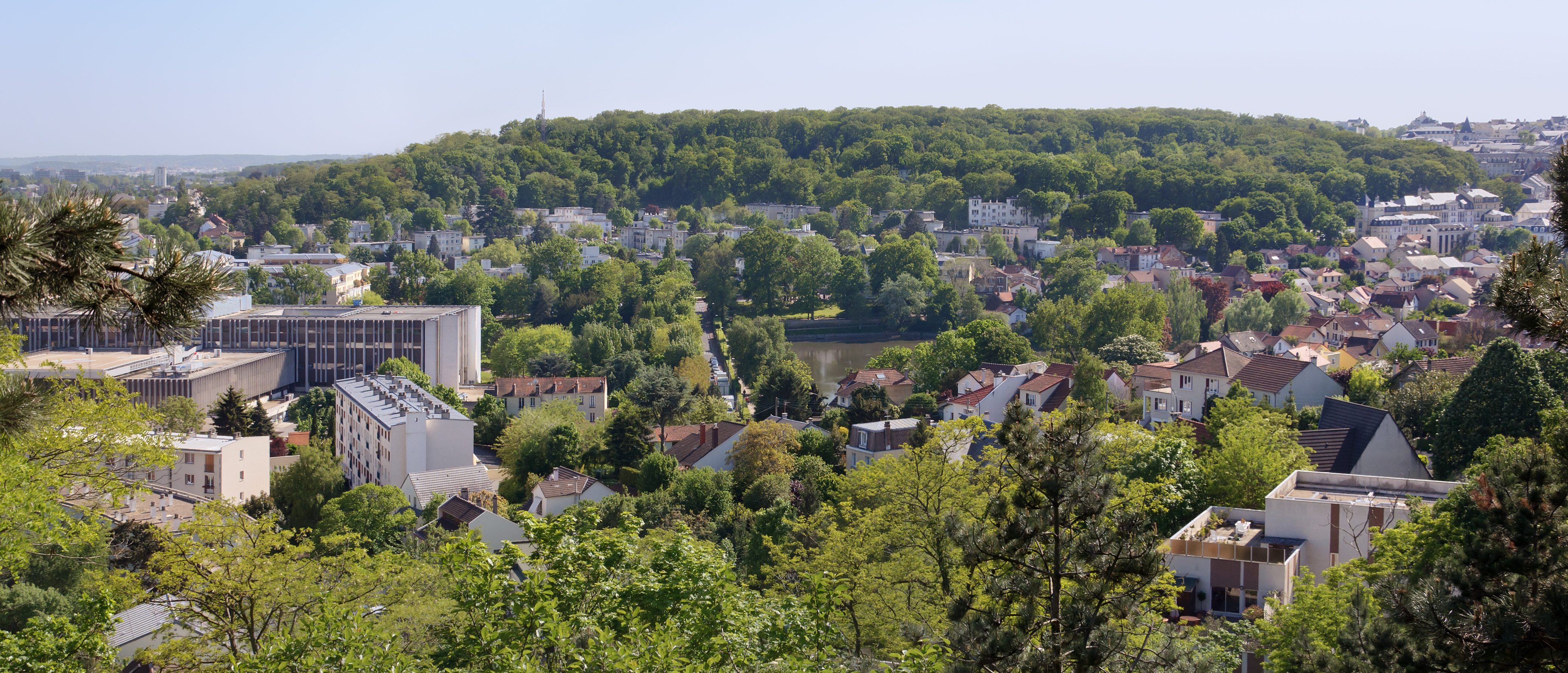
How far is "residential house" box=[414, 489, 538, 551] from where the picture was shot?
40.1 feet

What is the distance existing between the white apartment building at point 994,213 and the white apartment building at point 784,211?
780 cm

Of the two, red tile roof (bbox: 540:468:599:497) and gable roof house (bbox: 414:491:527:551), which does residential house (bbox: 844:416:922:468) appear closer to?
red tile roof (bbox: 540:468:599:497)

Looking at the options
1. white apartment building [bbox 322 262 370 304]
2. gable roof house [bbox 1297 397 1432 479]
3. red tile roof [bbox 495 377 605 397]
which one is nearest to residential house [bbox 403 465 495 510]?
red tile roof [bbox 495 377 605 397]

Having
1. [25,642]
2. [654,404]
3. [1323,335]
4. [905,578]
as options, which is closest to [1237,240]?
[1323,335]

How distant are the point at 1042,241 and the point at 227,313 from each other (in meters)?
29.5

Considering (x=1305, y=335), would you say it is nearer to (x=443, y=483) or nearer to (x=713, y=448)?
(x=713, y=448)

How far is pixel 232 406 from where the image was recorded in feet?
63.7

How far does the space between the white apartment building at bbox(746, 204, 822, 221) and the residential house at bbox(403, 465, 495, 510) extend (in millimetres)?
42141

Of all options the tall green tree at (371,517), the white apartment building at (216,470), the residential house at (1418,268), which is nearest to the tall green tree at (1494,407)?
the tall green tree at (371,517)

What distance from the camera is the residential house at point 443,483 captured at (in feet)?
48.8

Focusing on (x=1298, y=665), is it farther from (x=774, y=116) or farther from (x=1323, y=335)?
(x=774, y=116)

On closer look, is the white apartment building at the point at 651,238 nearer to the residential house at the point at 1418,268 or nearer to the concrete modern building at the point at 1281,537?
the residential house at the point at 1418,268

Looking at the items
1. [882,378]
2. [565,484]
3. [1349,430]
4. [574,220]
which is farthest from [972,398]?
[574,220]

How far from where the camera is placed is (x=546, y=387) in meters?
22.3
